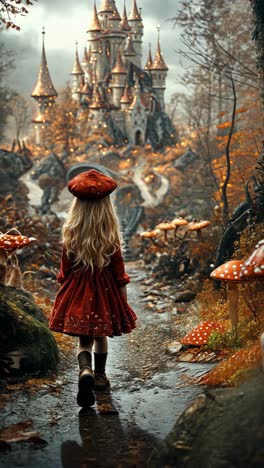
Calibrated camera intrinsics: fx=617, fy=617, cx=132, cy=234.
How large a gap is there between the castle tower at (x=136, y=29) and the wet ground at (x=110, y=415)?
53.5 meters

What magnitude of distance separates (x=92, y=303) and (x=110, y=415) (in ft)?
3.57

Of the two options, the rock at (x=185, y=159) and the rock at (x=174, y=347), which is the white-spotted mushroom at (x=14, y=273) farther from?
the rock at (x=185, y=159)

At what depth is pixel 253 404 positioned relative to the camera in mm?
3572

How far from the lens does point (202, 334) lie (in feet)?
23.1

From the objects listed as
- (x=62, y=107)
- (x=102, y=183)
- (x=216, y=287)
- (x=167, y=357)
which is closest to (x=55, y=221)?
(x=216, y=287)

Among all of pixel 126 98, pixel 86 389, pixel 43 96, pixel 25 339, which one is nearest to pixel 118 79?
pixel 126 98

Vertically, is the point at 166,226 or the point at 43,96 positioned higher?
the point at 43,96

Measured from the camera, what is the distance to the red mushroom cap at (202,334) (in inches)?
276

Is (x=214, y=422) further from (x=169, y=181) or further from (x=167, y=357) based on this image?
(x=169, y=181)

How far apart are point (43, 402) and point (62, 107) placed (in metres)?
44.1

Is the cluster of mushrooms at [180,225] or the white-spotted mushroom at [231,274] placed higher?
the cluster of mushrooms at [180,225]

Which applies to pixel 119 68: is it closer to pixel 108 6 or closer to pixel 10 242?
pixel 108 6

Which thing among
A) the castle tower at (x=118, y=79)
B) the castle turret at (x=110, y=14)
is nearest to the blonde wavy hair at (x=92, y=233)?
the castle tower at (x=118, y=79)

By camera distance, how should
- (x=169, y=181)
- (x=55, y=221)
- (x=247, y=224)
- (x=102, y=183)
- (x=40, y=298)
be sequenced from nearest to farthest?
1. (x=102, y=183)
2. (x=247, y=224)
3. (x=40, y=298)
4. (x=55, y=221)
5. (x=169, y=181)
